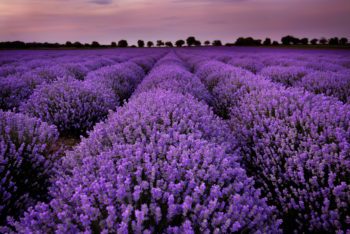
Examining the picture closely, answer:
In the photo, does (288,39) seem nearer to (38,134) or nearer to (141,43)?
(141,43)

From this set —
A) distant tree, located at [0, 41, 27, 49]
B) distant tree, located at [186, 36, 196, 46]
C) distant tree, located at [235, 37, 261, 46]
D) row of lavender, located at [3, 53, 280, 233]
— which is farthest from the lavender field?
distant tree, located at [186, 36, 196, 46]

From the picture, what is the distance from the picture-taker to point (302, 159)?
2.06 m

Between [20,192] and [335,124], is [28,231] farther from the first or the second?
[335,124]

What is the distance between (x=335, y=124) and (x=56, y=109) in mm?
3537

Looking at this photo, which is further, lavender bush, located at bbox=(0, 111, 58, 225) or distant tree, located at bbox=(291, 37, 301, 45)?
distant tree, located at bbox=(291, 37, 301, 45)

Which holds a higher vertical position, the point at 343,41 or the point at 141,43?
the point at 141,43

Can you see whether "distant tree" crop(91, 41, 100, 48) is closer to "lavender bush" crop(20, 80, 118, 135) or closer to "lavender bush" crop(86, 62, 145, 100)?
"lavender bush" crop(86, 62, 145, 100)

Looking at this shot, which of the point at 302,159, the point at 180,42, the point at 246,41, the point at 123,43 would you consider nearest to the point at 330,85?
the point at 302,159

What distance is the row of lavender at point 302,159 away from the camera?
1.74 m

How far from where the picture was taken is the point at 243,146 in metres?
2.77

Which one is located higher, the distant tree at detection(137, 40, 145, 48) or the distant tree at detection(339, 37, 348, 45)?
the distant tree at detection(137, 40, 145, 48)

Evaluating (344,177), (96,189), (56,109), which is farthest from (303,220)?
(56,109)

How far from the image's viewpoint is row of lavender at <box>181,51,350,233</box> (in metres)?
1.74

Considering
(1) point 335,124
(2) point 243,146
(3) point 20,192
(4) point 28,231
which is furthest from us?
(2) point 243,146
